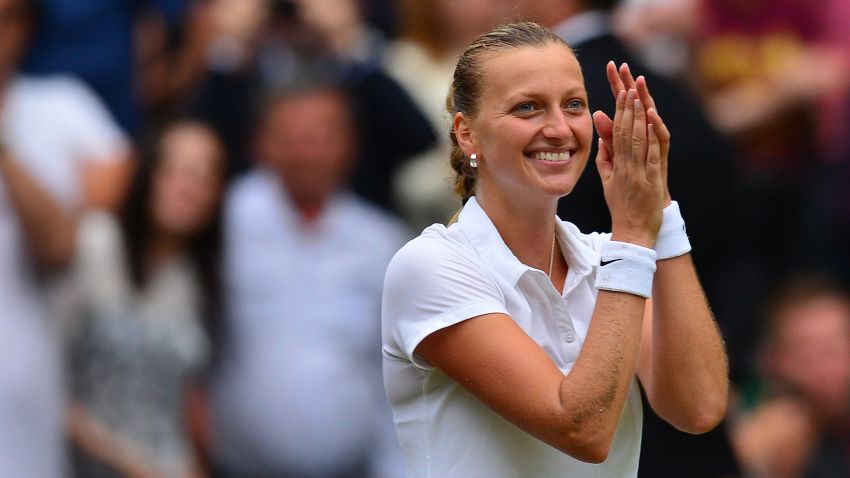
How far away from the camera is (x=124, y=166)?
18.4 feet

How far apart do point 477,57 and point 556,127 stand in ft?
0.61

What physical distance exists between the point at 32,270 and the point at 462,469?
2.67m

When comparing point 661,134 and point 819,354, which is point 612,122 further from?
point 819,354

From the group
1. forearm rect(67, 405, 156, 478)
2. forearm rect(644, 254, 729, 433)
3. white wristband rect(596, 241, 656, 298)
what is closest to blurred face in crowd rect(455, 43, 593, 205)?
white wristband rect(596, 241, 656, 298)

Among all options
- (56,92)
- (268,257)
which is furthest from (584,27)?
(56,92)

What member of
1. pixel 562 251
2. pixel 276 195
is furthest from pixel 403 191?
pixel 562 251

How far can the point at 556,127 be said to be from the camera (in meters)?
2.38

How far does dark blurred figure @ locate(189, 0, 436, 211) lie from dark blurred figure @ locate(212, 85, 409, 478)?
292 millimetres

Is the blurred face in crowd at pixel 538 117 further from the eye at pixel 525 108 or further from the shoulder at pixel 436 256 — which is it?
the shoulder at pixel 436 256

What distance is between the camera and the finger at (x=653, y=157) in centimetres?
239

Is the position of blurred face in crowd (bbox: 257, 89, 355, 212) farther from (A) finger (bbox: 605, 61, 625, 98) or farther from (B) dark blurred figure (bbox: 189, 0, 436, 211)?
(A) finger (bbox: 605, 61, 625, 98)

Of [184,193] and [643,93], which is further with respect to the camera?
[184,193]

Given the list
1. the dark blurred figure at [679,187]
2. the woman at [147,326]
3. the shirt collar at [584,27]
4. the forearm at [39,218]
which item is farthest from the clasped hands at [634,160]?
the woman at [147,326]

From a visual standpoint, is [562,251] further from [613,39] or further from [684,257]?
[613,39]
